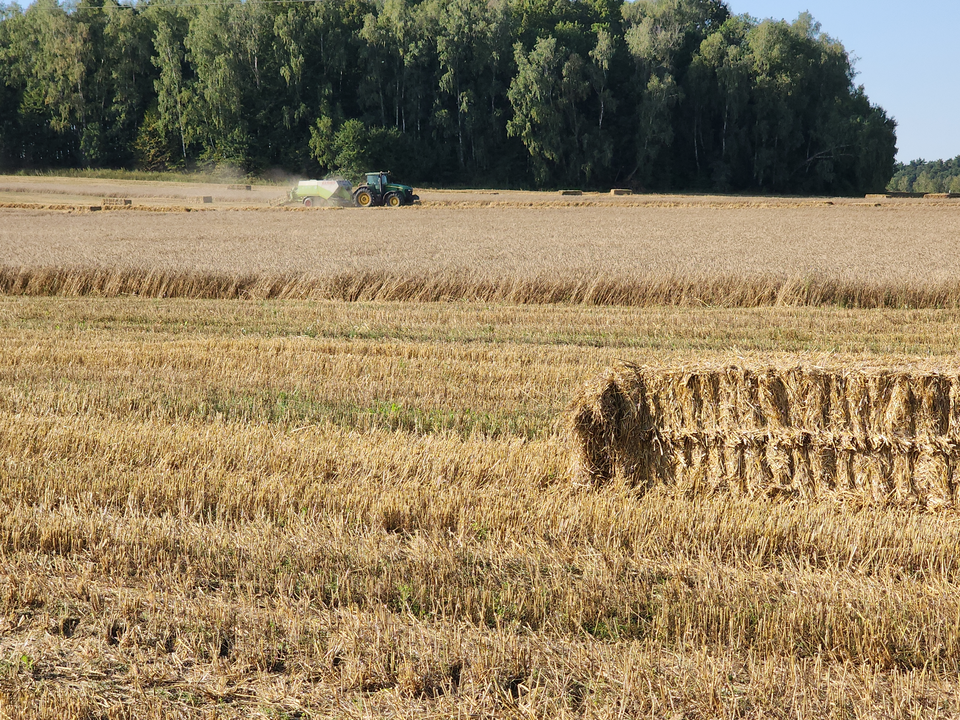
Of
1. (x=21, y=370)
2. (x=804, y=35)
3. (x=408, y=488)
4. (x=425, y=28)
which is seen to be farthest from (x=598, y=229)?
(x=804, y=35)

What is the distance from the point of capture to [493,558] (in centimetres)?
512

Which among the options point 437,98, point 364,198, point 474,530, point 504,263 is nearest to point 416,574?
→ point 474,530

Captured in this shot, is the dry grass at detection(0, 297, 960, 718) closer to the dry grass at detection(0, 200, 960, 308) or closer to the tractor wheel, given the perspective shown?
the dry grass at detection(0, 200, 960, 308)

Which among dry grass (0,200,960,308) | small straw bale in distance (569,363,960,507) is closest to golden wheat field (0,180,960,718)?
small straw bale in distance (569,363,960,507)

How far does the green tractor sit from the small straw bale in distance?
132ft

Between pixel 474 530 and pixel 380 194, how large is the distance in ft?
136

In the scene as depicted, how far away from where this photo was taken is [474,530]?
562 cm

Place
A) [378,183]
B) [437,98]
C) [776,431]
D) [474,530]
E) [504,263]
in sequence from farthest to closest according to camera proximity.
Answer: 1. [437,98]
2. [378,183]
3. [504,263]
4. [776,431]
5. [474,530]

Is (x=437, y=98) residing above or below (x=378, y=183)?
above

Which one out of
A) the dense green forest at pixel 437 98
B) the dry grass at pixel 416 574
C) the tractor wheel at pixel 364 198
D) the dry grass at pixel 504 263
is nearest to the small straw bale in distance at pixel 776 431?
the dry grass at pixel 416 574

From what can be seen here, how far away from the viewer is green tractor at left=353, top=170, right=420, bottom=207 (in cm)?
4531

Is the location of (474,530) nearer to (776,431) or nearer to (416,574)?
(416,574)

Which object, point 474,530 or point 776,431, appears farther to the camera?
point 776,431

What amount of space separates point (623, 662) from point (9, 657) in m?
2.78
